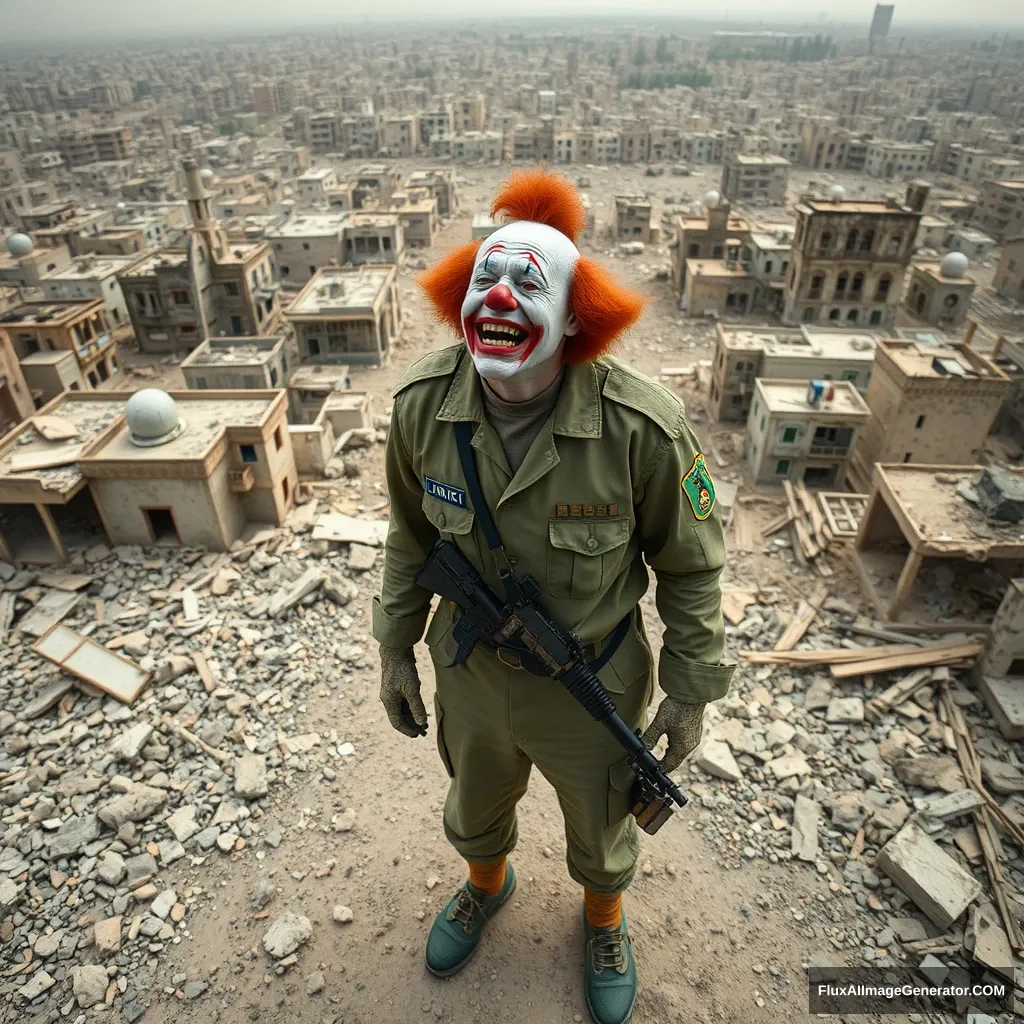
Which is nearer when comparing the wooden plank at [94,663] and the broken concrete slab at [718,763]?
the broken concrete slab at [718,763]

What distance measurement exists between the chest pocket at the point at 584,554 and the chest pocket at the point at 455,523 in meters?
0.52

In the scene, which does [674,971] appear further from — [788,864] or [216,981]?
[216,981]

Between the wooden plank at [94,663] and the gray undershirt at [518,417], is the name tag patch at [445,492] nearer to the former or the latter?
the gray undershirt at [518,417]

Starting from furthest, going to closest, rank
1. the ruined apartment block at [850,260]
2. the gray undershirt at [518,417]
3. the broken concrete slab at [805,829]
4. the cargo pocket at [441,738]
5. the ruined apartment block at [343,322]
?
the ruined apartment block at [850,260], the ruined apartment block at [343,322], the broken concrete slab at [805,829], the cargo pocket at [441,738], the gray undershirt at [518,417]

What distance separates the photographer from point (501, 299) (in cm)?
350

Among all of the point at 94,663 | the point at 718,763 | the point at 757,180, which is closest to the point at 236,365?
the point at 94,663

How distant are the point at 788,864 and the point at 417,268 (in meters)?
40.4

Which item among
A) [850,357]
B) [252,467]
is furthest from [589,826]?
[850,357]

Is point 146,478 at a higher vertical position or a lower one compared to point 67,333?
higher

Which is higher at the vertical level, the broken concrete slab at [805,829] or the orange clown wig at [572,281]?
the orange clown wig at [572,281]

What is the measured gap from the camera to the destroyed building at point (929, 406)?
19.2 metres

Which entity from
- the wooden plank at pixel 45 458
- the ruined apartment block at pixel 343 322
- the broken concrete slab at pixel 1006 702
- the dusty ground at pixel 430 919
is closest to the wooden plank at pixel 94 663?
the dusty ground at pixel 430 919

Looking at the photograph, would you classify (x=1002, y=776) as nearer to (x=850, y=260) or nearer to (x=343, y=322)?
(x=343, y=322)

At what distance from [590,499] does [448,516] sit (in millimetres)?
924
